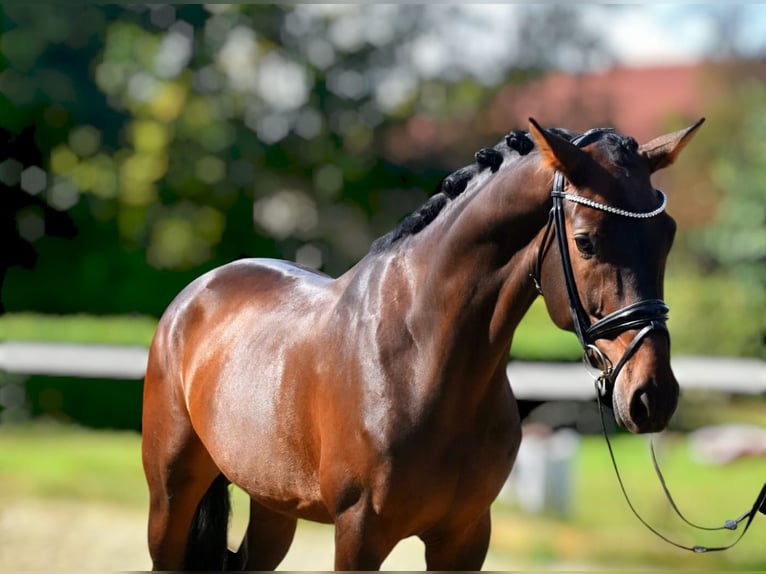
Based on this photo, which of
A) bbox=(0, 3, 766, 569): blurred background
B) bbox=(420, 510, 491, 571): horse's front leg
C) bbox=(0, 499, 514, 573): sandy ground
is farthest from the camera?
bbox=(0, 3, 766, 569): blurred background

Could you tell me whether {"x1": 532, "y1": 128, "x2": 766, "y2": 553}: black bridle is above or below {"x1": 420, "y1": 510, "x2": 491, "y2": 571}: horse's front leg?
above

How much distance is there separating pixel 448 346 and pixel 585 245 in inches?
20.3

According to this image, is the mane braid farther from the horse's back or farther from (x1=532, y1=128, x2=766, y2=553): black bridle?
the horse's back

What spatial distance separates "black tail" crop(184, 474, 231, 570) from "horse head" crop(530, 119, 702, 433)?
6.56 ft

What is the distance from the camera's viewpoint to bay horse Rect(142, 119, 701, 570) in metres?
2.40

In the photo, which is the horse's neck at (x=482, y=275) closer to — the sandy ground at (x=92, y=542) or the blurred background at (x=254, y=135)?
the sandy ground at (x=92, y=542)

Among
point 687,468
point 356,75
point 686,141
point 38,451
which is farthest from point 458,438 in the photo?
point 356,75

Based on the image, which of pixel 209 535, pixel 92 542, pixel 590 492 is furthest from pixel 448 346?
pixel 590 492

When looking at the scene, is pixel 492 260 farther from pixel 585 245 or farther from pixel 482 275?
pixel 585 245

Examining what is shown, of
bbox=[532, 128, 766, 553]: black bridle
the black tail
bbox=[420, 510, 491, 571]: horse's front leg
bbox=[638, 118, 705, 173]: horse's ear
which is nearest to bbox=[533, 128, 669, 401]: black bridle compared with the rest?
bbox=[532, 128, 766, 553]: black bridle

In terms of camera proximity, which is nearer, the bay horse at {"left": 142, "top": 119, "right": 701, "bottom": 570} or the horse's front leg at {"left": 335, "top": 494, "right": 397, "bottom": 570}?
the bay horse at {"left": 142, "top": 119, "right": 701, "bottom": 570}

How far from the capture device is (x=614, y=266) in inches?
94.1

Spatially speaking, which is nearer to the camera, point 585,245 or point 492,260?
point 585,245

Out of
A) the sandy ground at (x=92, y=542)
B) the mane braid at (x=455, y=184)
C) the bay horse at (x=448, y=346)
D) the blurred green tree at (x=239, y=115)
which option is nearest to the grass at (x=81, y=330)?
the blurred green tree at (x=239, y=115)
